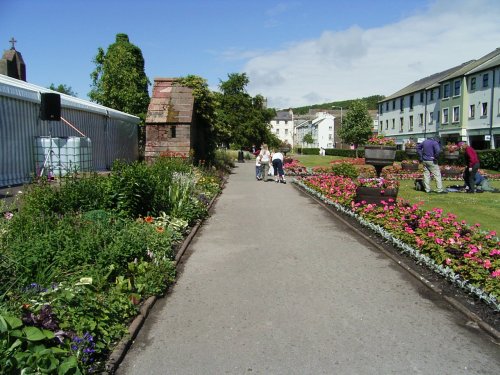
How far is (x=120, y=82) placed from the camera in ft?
99.5

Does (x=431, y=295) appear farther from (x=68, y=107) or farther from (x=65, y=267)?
(x=68, y=107)

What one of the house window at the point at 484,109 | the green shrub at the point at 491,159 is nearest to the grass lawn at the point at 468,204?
the green shrub at the point at 491,159

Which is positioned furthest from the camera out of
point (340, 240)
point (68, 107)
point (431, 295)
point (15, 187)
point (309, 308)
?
point (68, 107)

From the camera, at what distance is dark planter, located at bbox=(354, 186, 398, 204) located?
10367mm

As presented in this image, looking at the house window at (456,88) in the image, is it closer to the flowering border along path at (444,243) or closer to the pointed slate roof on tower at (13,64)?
the pointed slate roof on tower at (13,64)

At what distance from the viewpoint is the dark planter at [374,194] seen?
10367 mm

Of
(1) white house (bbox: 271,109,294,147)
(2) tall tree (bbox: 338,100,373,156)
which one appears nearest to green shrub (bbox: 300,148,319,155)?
(2) tall tree (bbox: 338,100,373,156)

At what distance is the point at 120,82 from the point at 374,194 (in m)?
23.8

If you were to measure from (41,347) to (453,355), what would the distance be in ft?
10.7

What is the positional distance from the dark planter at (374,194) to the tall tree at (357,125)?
61652 millimetres

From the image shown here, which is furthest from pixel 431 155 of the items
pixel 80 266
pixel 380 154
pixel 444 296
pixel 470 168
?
pixel 80 266

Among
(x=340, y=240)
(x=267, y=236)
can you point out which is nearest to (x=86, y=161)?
(x=267, y=236)

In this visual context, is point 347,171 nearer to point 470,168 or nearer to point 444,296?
point 470,168

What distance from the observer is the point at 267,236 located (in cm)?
895
